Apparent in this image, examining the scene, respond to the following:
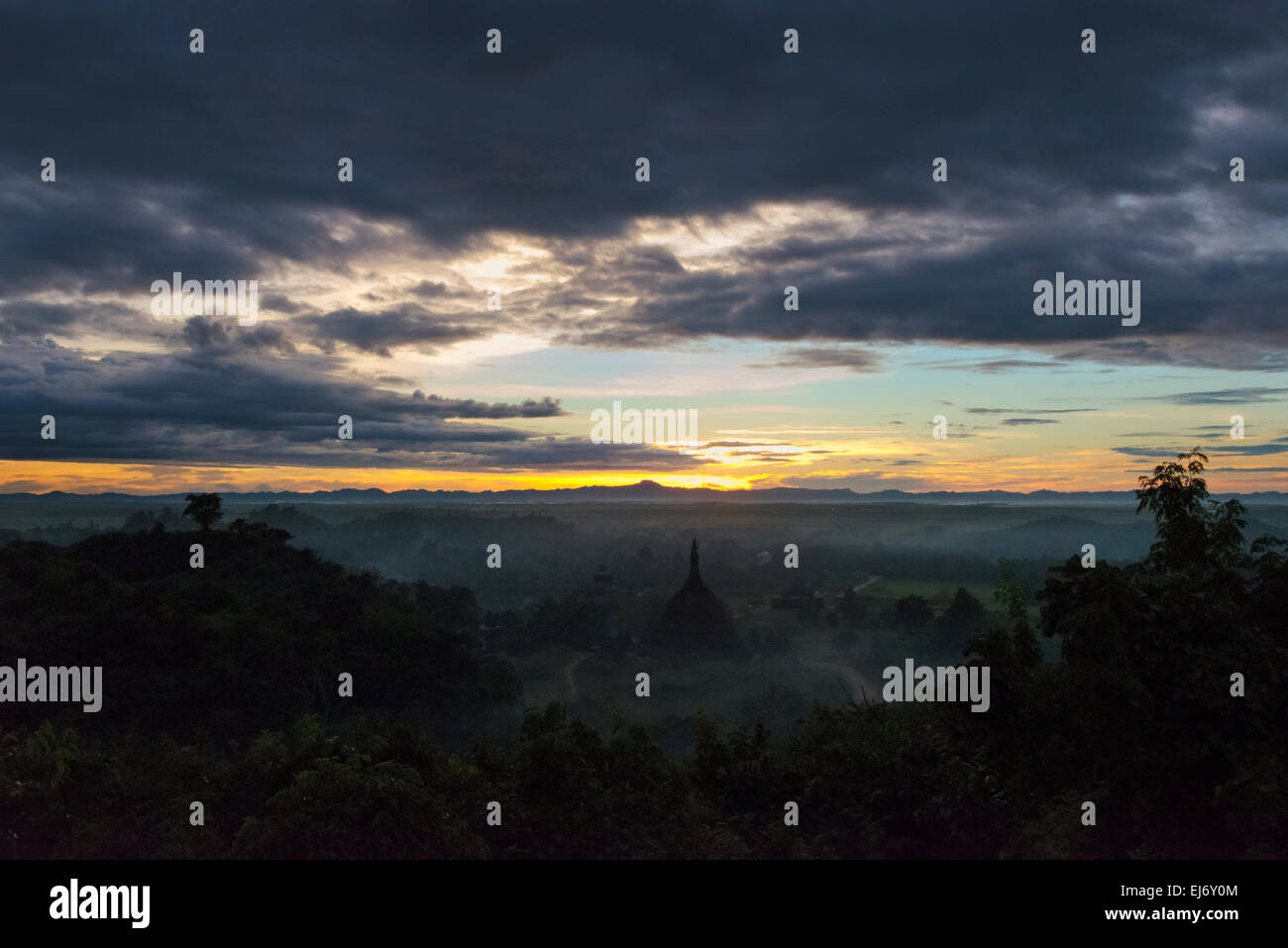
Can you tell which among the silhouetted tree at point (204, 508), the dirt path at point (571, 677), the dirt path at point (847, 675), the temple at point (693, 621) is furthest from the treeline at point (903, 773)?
the dirt path at point (847, 675)

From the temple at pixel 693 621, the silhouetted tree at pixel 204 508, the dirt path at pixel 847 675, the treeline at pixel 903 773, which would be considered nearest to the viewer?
the treeline at pixel 903 773

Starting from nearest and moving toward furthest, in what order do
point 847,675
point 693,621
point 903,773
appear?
point 903,773 < point 693,621 < point 847,675

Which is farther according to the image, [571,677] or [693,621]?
[693,621]

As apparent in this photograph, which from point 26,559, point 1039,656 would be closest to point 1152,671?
point 1039,656

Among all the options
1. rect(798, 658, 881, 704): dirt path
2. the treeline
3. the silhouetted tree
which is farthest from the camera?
rect(798, 658, 881, 704): dirt path

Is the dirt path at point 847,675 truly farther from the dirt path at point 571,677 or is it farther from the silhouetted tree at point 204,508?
the silhouetted tree at point 204,508

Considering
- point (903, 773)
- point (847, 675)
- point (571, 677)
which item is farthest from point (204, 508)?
point (847, 675)

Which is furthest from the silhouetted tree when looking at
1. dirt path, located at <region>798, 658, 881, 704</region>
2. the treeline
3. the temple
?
dirt path, located at <region>798, 658, 881, 704</region>

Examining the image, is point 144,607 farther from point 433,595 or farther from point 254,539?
point 433,595

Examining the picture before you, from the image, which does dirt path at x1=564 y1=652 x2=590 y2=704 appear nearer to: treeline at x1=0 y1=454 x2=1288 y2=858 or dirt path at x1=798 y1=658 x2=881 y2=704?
dirt path at x1=798 y1=658 x2=881 y2=704

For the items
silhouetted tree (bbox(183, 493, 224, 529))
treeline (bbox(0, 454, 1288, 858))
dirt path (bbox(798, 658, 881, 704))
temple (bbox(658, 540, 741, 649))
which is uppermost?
silhouetted tree (bbox(183, 493, 224, 529))

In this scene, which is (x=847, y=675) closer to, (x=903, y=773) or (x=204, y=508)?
(x=204, y=508)
